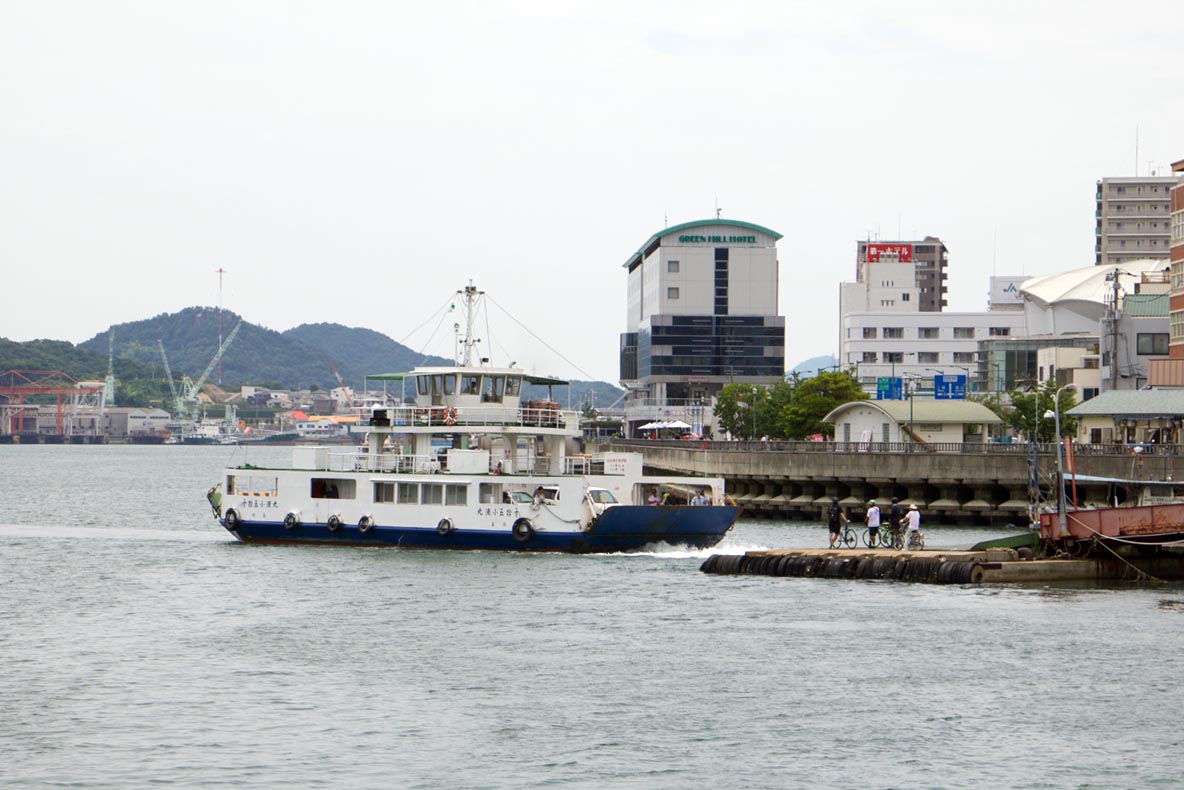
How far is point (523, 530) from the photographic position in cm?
5503

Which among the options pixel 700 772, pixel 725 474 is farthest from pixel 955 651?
pixel 725 474

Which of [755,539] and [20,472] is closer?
[755,539]

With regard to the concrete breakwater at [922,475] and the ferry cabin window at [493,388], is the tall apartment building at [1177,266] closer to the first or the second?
the concrete breakwater at [922,475]

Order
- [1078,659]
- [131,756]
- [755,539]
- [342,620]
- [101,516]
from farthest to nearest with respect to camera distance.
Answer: [101,516] → [755,539] → [342,620] → [1078,659] → [131,756]

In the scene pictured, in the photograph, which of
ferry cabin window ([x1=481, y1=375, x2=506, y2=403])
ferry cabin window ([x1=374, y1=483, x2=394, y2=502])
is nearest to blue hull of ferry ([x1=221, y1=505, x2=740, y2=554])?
ferry cabin window ([x1=374, y1=483, x2=394, y2=502])

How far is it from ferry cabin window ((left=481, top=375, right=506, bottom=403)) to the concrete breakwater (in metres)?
24.9

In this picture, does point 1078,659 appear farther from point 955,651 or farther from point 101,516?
point 101,516

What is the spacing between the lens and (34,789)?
2536 centimetres

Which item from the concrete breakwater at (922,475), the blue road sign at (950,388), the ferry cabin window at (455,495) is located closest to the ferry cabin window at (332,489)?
the ferry cabin window at (455,495)

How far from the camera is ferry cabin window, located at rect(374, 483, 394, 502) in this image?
57.9 meters

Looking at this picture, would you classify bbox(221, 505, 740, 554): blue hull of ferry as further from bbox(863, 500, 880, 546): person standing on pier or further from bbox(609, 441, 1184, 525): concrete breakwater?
bbox(609, 441, 1184, 525): concrete breakwater

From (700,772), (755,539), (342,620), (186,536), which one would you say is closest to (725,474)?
(755,539)

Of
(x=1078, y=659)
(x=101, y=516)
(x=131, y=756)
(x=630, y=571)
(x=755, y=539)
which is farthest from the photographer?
(x=101, y=516)

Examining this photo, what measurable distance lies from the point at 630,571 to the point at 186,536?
86.0 feet
